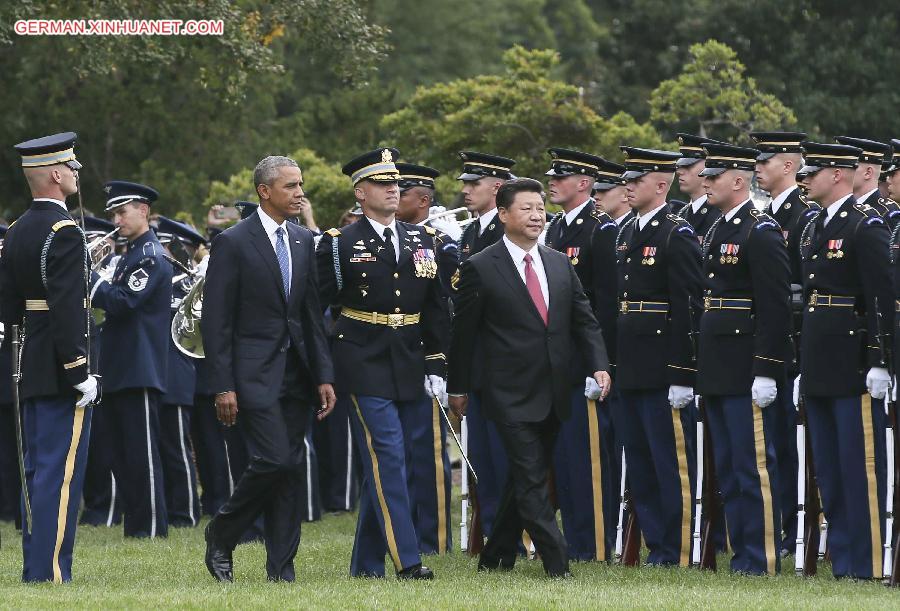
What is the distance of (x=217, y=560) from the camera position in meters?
9.66

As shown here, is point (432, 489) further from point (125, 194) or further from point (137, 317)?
point (125, 194)

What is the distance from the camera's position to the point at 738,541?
33.1 feet

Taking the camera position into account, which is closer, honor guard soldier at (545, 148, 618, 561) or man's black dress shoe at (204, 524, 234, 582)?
man's black dress shoe at (204, 524, 234, 582)

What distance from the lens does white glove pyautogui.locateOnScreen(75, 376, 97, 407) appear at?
375 inches

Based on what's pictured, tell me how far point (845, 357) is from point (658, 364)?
4.32 ft

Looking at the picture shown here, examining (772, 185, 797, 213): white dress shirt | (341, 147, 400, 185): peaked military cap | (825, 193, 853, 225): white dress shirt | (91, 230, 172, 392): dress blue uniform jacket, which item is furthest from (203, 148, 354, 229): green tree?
(825, 193, 853, 225): white dress shirt

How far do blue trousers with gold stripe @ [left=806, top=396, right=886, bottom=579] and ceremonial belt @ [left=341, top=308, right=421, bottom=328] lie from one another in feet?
7.59

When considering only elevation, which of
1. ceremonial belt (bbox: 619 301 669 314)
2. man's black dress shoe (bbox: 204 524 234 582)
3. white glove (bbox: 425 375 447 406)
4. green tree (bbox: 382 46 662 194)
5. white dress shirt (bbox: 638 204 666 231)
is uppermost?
green tree (bbox: 382 46 662 194)

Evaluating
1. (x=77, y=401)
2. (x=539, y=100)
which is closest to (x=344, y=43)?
(x=539, y=100)

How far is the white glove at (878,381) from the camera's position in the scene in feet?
30.4

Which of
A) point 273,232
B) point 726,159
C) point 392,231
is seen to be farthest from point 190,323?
point 726,159

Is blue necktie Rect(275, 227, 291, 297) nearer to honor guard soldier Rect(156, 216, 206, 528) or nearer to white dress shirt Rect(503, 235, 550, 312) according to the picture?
white dress shirt Rect(503, 235, 550, 312)

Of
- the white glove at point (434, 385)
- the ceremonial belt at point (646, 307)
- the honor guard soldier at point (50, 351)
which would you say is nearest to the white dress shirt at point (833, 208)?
the ceremonial belt at point (646, 307)

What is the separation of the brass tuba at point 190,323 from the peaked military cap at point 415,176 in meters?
2.23
